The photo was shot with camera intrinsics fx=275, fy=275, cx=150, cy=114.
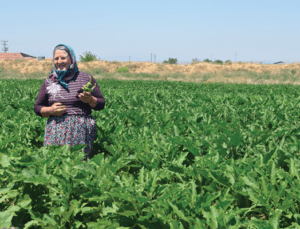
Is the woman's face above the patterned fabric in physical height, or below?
above

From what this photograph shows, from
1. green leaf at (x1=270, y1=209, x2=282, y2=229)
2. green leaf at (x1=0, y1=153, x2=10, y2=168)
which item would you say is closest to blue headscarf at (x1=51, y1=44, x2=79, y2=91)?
green leaf at (x1=0, y1=153, x2=10, y2=168)

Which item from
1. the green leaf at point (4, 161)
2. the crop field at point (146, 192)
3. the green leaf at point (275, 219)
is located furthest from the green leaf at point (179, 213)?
the green leaf at point (4, 161)

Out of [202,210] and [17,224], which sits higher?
[202,210]

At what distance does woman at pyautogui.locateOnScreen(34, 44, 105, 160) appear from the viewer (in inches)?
140

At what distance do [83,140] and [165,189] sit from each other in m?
1.66

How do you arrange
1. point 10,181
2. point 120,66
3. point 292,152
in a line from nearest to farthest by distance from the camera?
point 10,181 → point 292,152 → point 120,66

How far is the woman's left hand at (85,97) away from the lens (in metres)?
3.44

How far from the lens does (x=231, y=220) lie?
2.04m

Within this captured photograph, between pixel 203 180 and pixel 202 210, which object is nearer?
pixel 202 210

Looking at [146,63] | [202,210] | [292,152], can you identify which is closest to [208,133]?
[292,152]

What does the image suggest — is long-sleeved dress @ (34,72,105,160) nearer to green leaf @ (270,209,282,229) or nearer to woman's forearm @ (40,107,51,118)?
woman's forearm @ (40,107,51,118)

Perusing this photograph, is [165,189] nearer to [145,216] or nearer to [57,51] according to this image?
[145,216]

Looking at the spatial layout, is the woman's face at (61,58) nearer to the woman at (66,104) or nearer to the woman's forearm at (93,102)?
the woman at (66,104)

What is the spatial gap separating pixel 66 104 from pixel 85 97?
34cm
